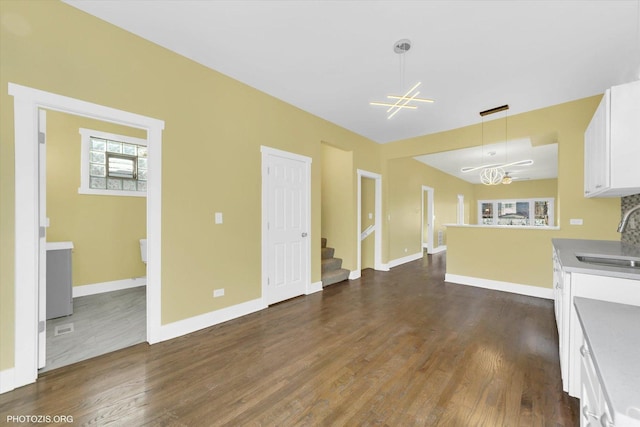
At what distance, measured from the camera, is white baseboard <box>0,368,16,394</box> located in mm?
1844

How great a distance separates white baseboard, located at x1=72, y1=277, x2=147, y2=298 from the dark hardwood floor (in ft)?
7.37


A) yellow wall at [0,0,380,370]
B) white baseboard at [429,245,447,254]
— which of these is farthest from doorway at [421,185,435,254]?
yellow wall at [0,0,380,370]

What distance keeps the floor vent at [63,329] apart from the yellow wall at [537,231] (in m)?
5.71

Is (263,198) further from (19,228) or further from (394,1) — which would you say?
(394,1)

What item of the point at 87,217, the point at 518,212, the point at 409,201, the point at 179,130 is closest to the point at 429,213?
the point at 409,201

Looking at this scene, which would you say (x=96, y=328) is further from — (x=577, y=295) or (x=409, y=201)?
(x=409, y=201)

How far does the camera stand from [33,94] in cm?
197

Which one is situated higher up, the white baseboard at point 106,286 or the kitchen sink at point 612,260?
the kitchen sink at point 612,260

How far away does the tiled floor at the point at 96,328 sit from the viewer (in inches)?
93.0

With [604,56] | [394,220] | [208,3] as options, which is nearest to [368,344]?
[208,3]

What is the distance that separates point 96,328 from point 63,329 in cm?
32

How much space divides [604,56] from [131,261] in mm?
6899

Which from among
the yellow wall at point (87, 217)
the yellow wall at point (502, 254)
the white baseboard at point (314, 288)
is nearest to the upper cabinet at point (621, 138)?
the yellow wall at point (502, 254)

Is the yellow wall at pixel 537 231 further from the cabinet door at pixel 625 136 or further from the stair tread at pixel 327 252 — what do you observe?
the stair tread at pixel 327 252
